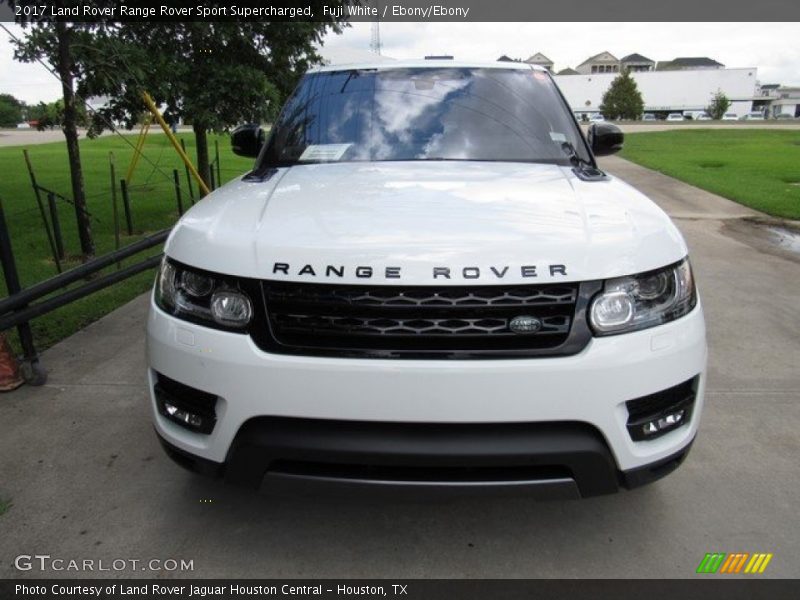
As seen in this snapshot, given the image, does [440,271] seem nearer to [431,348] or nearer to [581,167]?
[431,348]

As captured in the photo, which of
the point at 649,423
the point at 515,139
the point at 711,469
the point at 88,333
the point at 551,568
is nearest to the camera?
the point at 649,423

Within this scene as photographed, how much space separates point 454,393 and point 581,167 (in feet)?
5.42

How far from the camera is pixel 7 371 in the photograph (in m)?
3.99

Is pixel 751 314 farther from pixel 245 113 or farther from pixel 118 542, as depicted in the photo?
pixel 245 113

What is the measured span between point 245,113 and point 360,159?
22.0ft

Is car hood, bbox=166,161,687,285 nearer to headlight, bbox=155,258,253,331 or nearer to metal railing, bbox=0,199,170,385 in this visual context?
headlight, bbox=155,258,253,331

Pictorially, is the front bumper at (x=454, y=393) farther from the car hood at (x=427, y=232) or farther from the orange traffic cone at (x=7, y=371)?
the orange traffic cone at (x=7, y=371)

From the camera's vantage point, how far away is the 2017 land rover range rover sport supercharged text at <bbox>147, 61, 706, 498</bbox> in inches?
79.1

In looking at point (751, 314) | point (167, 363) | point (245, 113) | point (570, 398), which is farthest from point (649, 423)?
point (245, 113)

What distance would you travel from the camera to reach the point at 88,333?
498cm

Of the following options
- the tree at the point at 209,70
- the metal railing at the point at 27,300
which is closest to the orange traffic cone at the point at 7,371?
the metal railing at the point at 27,300

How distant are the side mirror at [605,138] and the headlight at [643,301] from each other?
1.79 meters

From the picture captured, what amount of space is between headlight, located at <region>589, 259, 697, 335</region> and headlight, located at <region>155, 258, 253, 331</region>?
45.6 inches

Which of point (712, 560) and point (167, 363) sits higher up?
point (167, 363)
